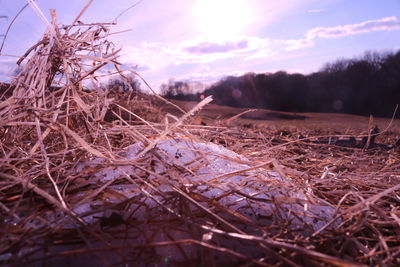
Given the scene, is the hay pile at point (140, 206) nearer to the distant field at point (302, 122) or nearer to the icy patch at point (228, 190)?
the icy patch at point (228, 190)

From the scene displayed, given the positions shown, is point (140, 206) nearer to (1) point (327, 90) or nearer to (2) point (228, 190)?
(2) point (228, 190)

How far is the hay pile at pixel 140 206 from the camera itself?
2.57 ft

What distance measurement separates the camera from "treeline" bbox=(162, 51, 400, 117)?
2480 cm

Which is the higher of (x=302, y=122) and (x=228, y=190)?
(x=228, y=190)

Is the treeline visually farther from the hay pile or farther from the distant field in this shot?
the hay pile

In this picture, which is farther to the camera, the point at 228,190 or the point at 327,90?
the point at 327,90

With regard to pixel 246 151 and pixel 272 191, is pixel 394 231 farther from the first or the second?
pixel 246 151

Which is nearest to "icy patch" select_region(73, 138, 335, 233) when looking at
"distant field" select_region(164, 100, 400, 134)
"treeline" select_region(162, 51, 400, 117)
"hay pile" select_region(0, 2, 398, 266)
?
"hay pile" select_region(0, 2, 398, 266)

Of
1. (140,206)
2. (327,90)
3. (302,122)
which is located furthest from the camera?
(327,90)

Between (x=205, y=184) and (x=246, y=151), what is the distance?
78 centimetres

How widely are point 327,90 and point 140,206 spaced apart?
1131 inches

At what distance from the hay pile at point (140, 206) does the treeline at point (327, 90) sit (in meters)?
23.0

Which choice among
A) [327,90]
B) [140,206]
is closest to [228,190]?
[140,206]

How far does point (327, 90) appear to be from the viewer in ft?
89.0
